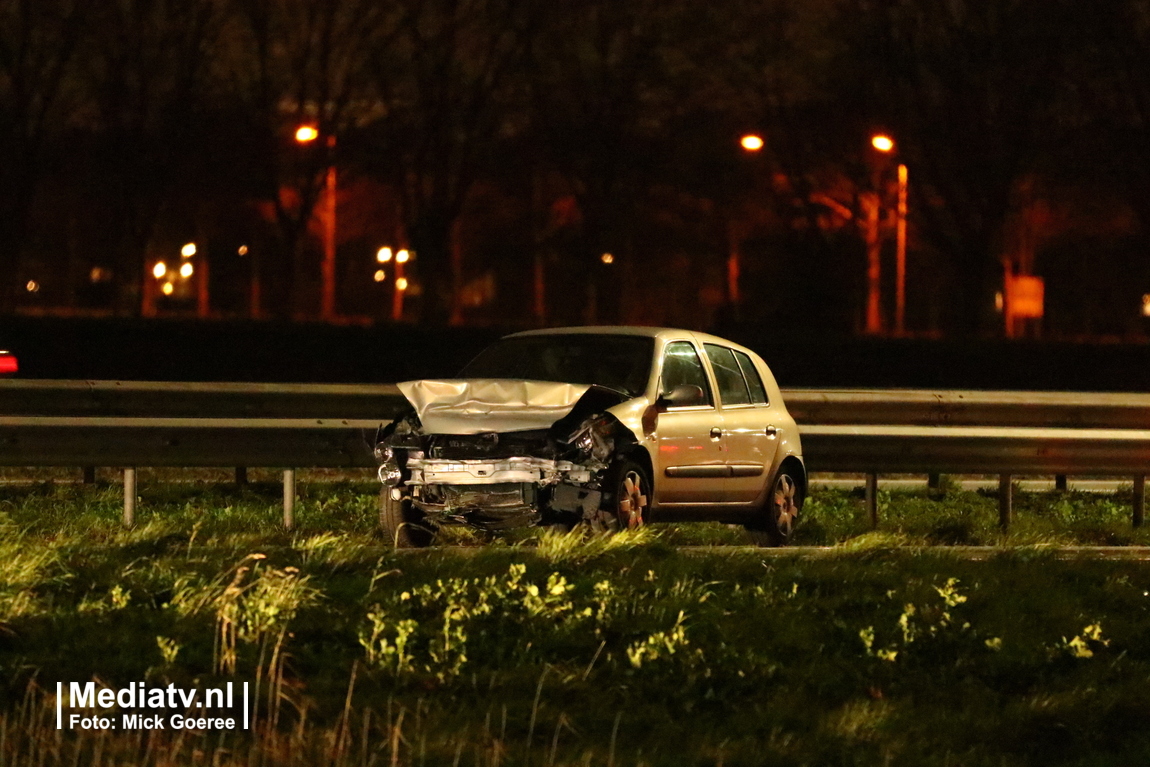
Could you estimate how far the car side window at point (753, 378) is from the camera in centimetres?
1223

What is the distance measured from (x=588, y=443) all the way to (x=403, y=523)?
119cm

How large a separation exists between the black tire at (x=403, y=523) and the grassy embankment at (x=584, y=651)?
4.31ft

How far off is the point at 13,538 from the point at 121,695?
318 cm

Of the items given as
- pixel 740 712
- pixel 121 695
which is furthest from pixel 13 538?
pixel 740 712

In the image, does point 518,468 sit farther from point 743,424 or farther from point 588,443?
point 743,424

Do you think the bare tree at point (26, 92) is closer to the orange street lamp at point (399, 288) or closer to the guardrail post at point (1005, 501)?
the guardrail post at point (1005, 501)

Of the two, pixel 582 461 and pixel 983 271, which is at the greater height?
pixel 983 271

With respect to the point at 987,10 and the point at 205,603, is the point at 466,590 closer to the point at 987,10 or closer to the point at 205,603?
the point at 205,603

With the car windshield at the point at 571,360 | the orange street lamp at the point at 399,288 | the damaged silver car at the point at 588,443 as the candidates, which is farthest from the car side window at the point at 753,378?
the orange street lamp at the point at 399,288

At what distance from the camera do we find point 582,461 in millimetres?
10398

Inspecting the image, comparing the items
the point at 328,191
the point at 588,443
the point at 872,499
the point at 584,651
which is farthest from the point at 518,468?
the point at 328,191

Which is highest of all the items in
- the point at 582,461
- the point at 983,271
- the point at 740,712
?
the point at 983,271

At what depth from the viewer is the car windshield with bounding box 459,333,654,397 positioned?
1140cm

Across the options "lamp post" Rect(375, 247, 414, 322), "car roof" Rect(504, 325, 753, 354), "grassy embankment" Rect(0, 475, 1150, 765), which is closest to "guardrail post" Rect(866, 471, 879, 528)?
"car roof" Rect(504, 325, 753, 354)
